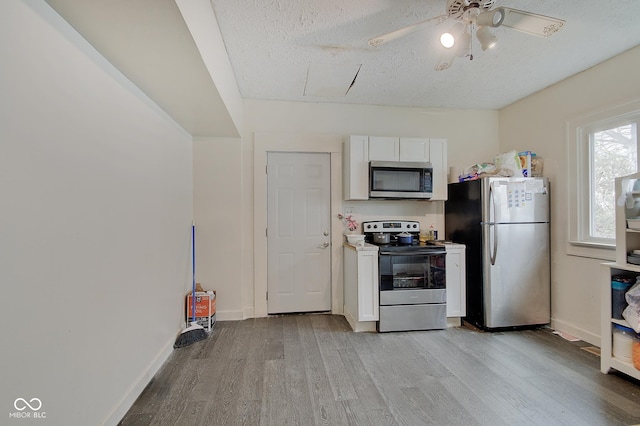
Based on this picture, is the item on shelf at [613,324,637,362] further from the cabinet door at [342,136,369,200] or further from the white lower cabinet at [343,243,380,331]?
the cabinet door at [342,136,369,200]

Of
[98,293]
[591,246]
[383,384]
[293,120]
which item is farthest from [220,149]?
[591,246]

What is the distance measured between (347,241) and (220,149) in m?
1.86

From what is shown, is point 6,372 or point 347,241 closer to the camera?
point 6,372

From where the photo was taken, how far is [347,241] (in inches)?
133

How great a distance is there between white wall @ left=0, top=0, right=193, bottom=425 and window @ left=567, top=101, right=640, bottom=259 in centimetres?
390

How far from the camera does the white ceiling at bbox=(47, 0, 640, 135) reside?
1347 mm

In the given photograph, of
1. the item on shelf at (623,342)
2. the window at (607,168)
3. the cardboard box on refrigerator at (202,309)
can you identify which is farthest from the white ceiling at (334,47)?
the item on shelf at (623,342)

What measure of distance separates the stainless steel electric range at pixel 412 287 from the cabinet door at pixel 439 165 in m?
0.69

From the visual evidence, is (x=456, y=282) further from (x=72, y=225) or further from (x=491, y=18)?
(x=72, y=225)

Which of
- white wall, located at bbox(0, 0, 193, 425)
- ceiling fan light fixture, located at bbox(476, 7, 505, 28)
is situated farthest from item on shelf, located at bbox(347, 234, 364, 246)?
ceiling fan light fixture, located at bbox(476, 7, 505, 28)

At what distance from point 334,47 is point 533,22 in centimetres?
134

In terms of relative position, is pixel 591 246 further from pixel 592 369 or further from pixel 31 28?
pixel 31 28

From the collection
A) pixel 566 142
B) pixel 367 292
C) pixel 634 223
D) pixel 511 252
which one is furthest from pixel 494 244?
pixel 367 292

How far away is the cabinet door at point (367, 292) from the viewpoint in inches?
114
